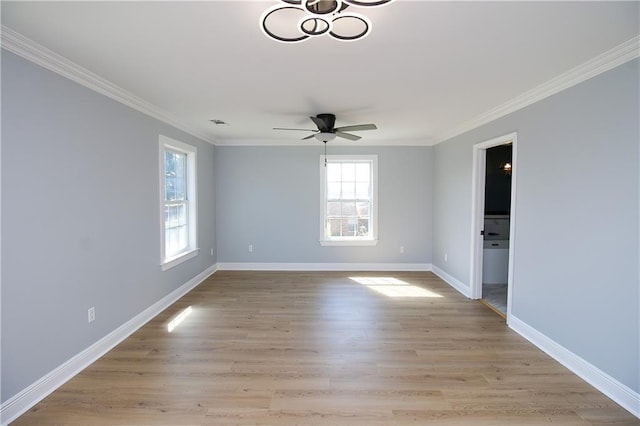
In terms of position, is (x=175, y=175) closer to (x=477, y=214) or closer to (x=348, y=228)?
(x=348, y=228)

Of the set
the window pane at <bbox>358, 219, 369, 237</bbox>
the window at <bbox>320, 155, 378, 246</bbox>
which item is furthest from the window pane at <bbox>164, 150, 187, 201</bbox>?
the window pane at <bbox>358, 219, 369, 237</bbox>

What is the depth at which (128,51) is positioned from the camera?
208 cm

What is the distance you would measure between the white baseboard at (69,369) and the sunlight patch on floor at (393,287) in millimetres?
2953

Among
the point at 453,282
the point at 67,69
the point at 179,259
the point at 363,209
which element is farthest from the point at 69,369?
the point at 453,282

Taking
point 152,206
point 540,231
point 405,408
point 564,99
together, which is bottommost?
point 405,408

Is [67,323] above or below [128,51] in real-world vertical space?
below

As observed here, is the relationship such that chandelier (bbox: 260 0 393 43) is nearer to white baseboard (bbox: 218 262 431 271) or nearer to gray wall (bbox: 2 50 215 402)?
gray wall (bbox: 2 50 215 402)

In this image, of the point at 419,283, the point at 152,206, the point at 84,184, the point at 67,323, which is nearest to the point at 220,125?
the point at 152,206

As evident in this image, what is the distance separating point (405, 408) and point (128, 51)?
123 inches

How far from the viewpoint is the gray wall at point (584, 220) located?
2025 mm

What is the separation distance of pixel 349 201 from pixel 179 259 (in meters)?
3.07

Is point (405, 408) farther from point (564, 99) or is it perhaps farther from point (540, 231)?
point (564, 99)

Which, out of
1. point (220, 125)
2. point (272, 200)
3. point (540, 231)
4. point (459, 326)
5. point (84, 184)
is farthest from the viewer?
point (272, 200)

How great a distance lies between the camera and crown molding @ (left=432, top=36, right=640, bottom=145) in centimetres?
198
